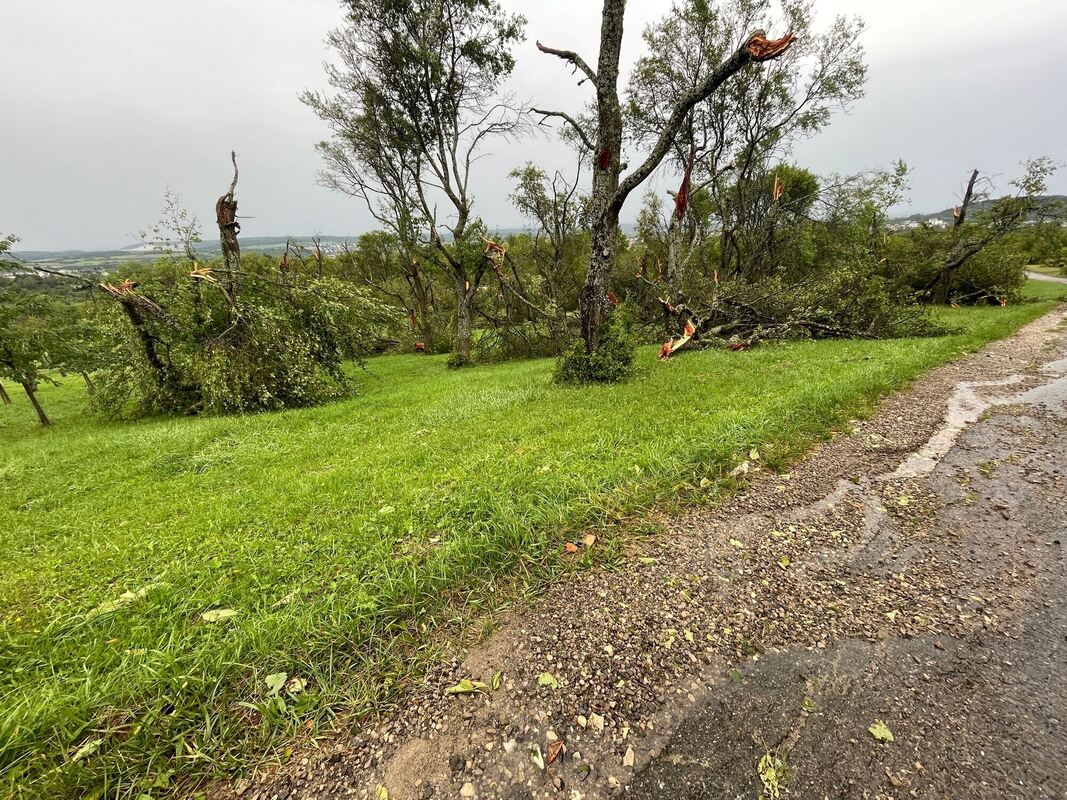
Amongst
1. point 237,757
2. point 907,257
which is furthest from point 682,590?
point 907,257

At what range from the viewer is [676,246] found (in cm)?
1442

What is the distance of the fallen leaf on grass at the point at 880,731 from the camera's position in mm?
1588

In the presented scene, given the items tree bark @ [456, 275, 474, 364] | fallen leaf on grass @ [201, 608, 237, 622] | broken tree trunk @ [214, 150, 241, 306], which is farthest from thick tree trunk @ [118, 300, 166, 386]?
fallen leaf on grass @ [201, 608, 237, 622]

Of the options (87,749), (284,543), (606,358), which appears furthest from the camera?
(606,358)

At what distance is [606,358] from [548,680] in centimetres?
619

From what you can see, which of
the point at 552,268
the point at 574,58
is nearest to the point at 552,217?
the point at 552,268

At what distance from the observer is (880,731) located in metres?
1.61

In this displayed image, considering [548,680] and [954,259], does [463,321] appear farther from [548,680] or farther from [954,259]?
[954,259]

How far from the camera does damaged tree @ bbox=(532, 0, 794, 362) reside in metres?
6.08

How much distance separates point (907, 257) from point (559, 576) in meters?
22.3

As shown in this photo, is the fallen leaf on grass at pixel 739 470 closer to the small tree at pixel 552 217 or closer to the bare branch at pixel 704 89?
the bare branch at pixel 704 89

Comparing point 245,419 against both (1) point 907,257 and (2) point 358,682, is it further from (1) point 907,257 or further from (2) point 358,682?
(1) point 907,257

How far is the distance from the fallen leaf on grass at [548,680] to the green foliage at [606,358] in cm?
598

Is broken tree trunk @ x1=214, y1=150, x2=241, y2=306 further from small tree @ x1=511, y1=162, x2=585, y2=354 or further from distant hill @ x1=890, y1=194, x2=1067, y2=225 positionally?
distant hill @ x1=890, y1=194, x2=1067, y2=225
